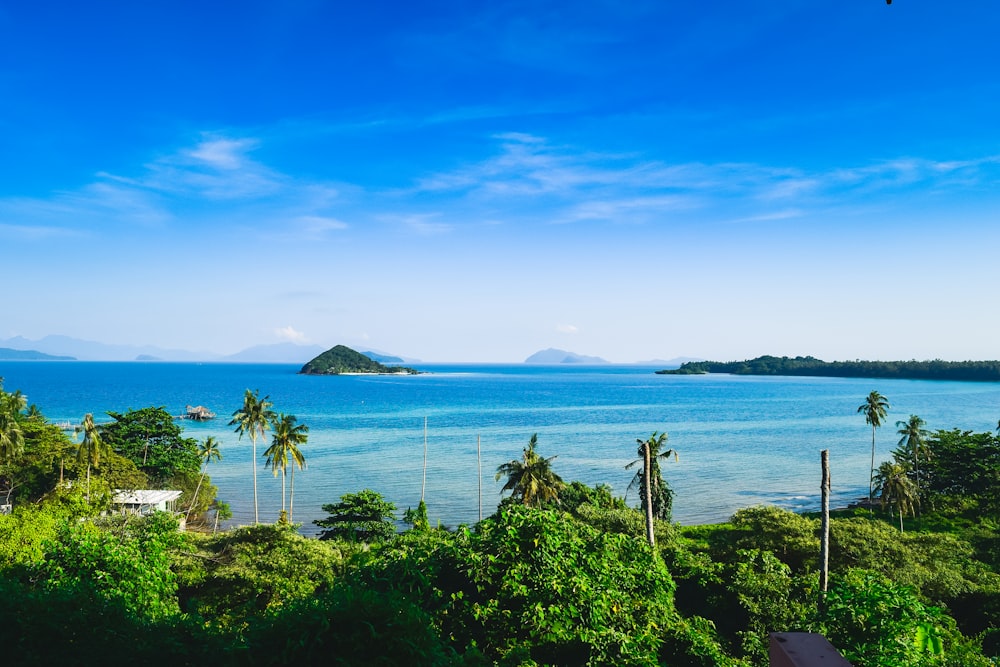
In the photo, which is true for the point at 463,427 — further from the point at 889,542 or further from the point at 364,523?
the point at 889,542

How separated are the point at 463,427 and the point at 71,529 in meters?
82.4

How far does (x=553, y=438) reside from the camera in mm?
79750

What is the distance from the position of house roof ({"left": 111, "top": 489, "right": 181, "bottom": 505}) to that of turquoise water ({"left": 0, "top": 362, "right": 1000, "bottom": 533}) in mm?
5443

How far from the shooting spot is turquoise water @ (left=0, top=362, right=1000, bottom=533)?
51812mm

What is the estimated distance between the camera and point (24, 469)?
36938 mm

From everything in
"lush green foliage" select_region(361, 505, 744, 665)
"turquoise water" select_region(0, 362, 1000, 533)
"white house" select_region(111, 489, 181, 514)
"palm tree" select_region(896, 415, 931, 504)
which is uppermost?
"lush green foliage" select_region(361, 505, 744, 665)

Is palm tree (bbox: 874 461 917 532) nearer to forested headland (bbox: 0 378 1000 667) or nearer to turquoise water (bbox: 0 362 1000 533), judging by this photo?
turquoise water (bbox: 0 362 1000 533)

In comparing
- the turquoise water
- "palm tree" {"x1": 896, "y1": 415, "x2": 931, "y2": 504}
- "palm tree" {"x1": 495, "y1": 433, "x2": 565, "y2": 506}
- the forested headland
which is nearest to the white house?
the forested headland

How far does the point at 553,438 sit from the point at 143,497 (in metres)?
50.7

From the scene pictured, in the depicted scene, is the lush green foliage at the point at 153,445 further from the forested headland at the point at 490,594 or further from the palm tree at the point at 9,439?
the forested headland at the point at 490,594

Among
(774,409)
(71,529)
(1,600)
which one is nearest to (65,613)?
(1,600)

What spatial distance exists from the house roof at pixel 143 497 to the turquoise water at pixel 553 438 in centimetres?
544

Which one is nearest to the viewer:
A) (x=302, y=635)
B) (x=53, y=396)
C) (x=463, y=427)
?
(x=302, y=635)

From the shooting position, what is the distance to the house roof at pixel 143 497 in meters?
37.4
